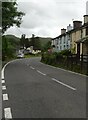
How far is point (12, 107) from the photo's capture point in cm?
862

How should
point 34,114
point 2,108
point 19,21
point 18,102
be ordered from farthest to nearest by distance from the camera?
point 19,21 < point 18,102 < point 2,108 < point 34,114

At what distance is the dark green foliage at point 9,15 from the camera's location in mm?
40094

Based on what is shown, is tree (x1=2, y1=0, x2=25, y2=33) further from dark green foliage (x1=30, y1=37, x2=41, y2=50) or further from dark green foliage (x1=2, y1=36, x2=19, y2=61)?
dark green foliage (x1=30, y1=37, x2=41, y2=50)

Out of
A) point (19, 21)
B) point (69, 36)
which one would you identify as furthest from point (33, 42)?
point (19, 21)

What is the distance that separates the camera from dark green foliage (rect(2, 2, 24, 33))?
4009 cm

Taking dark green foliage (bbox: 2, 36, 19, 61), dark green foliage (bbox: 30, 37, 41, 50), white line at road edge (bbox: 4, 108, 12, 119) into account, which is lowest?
white line at road edge (bbox: 4, 108, 12, 119)

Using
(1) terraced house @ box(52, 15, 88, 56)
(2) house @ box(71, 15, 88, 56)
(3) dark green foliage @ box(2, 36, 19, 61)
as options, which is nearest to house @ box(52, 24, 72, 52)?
(1) terraced house @ box(52, 15, 88, 56)

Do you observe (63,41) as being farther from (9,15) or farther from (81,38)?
(9,15)

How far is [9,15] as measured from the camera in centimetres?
4122

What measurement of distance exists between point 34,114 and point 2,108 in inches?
50.9

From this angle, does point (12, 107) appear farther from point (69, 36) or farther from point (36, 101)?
point (69, 36)

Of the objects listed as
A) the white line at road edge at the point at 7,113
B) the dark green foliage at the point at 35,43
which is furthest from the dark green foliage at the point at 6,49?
the dark green foliage at the point at 35,43

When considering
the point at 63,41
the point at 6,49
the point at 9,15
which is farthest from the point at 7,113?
the point at 63,41

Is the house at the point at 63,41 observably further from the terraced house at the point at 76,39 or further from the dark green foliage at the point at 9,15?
the dark green foliage at the point at 9,15
